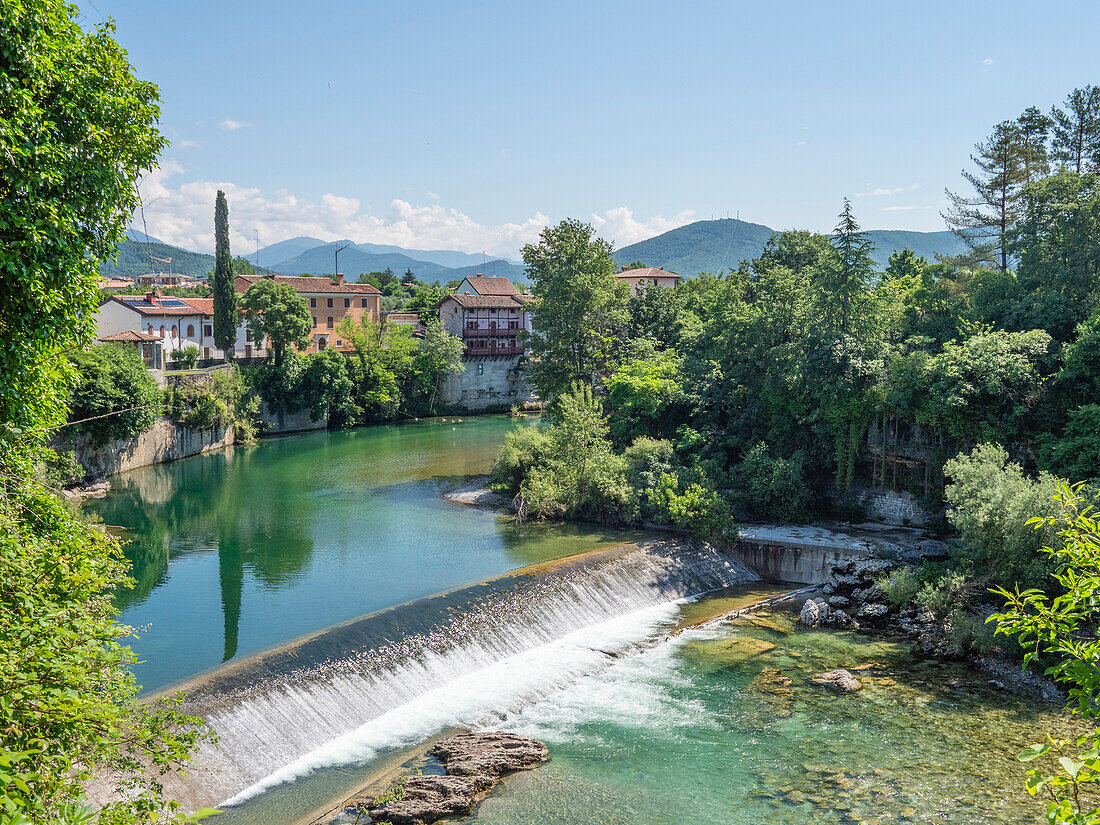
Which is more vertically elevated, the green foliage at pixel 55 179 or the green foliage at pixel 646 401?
the green foliage at pixel 55 179

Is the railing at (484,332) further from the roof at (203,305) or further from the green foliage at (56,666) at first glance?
the green foliage at (56,666)

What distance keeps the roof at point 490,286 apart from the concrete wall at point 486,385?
8654 mm

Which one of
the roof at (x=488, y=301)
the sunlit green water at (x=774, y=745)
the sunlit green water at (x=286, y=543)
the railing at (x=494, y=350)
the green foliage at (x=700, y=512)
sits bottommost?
the sunlit green water at (x=774, y=745)

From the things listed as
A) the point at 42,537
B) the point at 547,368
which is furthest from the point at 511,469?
the point at 42,537

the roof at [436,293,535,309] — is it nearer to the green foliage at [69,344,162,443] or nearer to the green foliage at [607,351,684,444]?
the green foliage at [69,344,162,443]

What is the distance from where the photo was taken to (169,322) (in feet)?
206

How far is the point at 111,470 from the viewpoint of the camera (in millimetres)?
39781

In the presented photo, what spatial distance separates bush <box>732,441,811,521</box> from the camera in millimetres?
29891

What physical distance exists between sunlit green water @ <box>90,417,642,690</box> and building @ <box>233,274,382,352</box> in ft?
88.7

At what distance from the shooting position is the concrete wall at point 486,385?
69625 mm

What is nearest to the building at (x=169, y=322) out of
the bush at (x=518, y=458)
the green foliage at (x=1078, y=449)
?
the bush at (x=518, y=458)

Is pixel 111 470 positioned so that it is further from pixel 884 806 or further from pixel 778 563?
pixel 884 806

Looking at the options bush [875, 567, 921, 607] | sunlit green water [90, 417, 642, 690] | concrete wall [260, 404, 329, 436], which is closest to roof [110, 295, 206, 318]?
concrete wall [260, 404, 329, 436]

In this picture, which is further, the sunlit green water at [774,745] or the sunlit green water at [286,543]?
the sunlit green water at [286,543]
